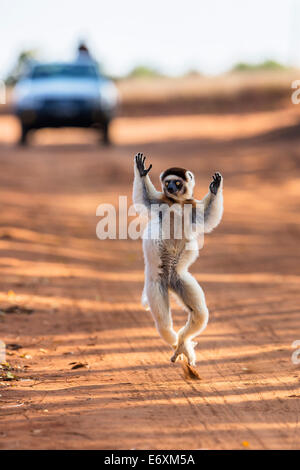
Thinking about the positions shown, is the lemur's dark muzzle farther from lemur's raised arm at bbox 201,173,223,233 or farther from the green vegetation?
the green vegetation

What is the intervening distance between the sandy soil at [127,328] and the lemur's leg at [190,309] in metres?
0.30

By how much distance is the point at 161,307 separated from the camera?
597 cm

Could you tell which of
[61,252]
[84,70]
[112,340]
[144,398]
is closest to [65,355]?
[112,340]

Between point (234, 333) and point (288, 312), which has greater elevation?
point (288, 312)

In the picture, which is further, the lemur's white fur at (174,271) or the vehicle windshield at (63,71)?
the vehicle windshield at (63,71)

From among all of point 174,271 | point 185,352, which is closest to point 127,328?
point 185,352

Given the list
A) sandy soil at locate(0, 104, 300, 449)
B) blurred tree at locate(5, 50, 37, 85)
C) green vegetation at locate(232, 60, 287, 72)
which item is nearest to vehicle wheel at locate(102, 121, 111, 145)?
sandy soil at locate(0, 104, 300, 449)

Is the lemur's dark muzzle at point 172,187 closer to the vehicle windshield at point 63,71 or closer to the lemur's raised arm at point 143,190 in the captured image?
the lemur's raised arm at point 143,190

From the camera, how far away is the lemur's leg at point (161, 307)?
5.96 m

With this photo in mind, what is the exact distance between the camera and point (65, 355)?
719 centimetres

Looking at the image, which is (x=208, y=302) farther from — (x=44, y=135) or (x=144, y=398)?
(x=44, y=135)

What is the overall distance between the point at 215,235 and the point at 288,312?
16.2 ft

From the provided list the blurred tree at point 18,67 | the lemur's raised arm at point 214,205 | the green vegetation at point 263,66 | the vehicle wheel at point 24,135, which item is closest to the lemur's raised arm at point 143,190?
the lemur's raised arm at point 214,205

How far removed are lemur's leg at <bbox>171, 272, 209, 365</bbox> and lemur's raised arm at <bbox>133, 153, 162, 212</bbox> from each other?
588 mm
